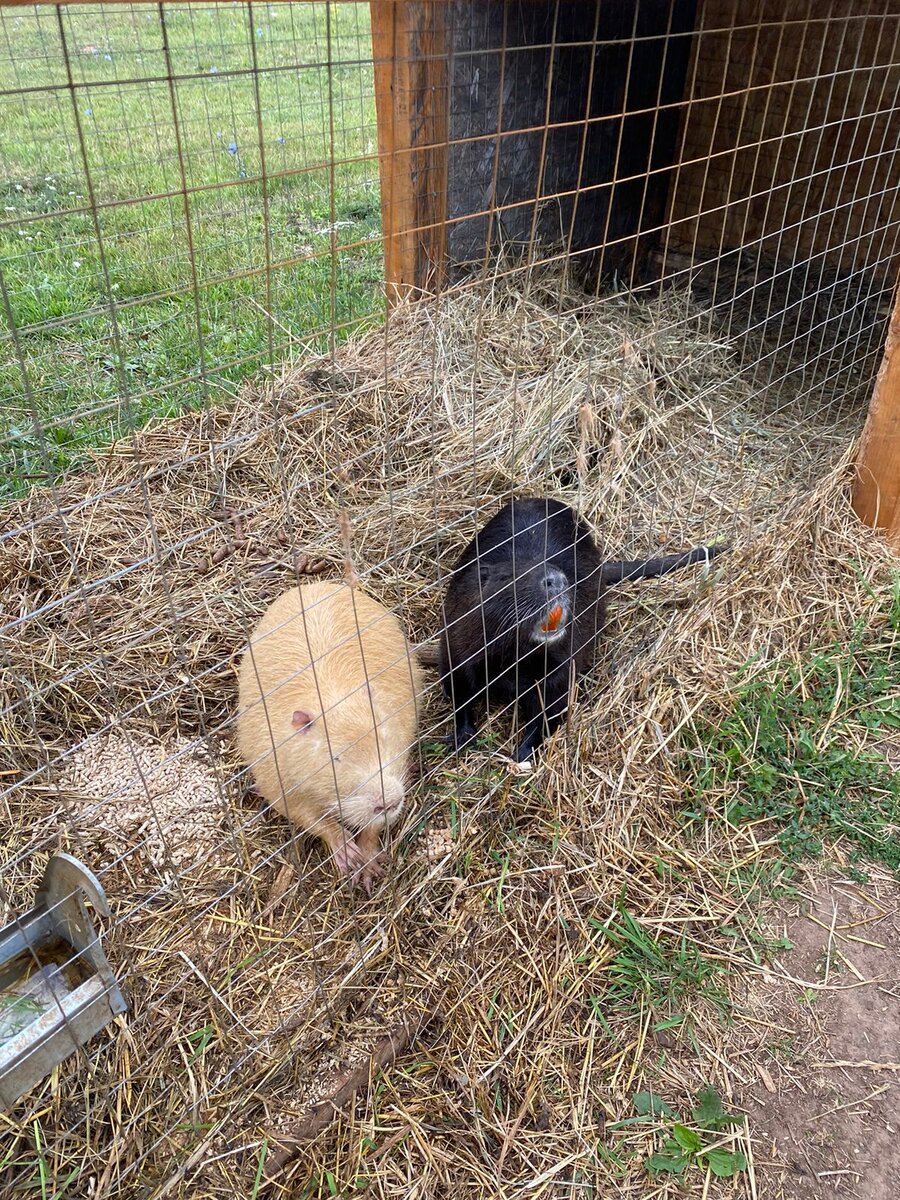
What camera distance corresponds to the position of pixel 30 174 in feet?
22.3

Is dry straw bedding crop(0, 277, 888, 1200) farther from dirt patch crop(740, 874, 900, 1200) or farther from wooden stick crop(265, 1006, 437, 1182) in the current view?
dirt patch crop(740, 874, 900, 1200)

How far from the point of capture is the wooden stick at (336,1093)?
2.17 meters

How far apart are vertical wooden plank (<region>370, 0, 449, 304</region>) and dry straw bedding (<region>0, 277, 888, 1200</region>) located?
12.9 inches

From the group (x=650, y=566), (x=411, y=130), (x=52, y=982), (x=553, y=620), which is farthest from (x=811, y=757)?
(x=411, y=130)

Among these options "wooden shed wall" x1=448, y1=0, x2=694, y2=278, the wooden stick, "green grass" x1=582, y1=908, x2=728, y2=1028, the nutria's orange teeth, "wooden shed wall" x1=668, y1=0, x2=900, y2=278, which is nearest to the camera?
the wooden stick

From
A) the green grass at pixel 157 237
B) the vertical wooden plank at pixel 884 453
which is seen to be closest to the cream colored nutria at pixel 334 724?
the green grass at pixel 157 237

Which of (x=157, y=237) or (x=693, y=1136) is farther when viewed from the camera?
(x=157, y=237)

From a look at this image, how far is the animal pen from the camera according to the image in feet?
7.23

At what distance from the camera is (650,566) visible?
3602 mm

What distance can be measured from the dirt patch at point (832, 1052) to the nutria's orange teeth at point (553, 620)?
115cm

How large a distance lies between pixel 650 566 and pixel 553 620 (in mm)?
827

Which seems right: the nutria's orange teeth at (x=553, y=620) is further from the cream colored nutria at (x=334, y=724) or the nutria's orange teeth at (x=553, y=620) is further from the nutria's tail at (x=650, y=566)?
the nutria's tail at (x=650, y=566)

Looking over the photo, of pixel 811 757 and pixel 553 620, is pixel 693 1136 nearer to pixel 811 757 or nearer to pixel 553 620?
pixel 811 757

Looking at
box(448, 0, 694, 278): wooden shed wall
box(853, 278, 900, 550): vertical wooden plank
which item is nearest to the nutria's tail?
box(853, 278, 900, 550): vertical wooden plank
